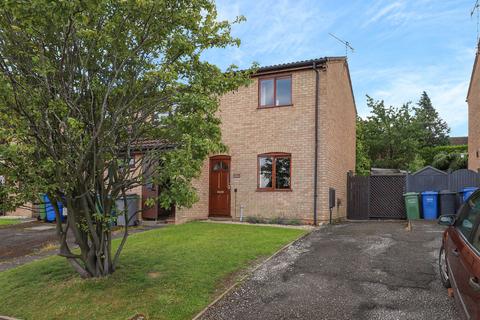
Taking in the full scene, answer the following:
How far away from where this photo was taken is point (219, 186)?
46.3 ft

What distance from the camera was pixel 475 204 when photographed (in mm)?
4074

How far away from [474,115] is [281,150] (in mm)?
10533

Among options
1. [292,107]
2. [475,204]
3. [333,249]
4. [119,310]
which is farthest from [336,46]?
[119,310]

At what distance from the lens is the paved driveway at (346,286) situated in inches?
185

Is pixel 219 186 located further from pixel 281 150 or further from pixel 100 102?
pixel 100 102

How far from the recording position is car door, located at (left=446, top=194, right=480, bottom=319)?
116 inches

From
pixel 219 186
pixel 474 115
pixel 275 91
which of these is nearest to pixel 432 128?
pixel 474 115

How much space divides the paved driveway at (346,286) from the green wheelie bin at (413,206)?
5010 millimetres

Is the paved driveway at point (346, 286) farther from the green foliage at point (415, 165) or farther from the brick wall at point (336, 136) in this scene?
the green foliage at point (415, 165)

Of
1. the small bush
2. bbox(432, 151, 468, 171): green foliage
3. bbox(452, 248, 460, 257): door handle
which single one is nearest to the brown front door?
the small bush

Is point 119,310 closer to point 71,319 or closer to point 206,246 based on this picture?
point 71,319

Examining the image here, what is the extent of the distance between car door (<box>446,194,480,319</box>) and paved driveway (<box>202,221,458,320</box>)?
2.99ft

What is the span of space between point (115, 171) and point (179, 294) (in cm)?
212

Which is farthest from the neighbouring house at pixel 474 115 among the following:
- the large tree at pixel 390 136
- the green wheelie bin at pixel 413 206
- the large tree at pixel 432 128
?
the large tree at pixel 432 128
